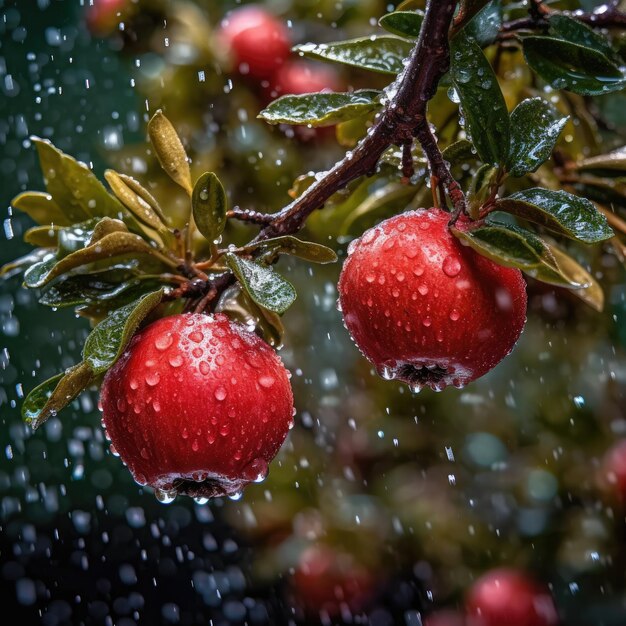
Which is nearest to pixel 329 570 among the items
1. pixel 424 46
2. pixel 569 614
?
pixel 569 614

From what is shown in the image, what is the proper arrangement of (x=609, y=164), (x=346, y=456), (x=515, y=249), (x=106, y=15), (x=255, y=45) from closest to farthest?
(x=515, y=249)
(x=609, y=164)
(x=255, y=45)
(x=106, y=15)
(x=346, y=456)

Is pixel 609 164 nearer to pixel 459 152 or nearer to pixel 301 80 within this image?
pixel 459 152

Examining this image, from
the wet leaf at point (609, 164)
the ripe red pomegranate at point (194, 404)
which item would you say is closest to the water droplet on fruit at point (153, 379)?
the ripe red pomegranate at point (194, 404)

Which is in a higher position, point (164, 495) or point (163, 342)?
point (163, 342)

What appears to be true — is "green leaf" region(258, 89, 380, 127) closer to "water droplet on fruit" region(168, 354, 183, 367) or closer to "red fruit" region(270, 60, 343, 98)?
"water droplet on fruit" region(168, 354, 183, 367)

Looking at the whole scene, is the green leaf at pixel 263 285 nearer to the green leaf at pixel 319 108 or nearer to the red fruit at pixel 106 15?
the green leaf at pixel 319 108

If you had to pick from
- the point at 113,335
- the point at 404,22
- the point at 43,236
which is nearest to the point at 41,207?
the point at 43,236

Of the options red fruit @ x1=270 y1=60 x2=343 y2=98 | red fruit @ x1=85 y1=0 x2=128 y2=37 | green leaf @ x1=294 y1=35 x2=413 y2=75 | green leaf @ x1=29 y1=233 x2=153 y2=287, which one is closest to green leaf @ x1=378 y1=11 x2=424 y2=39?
green leaf @ x1=294 y1=35 x2=413 y2=75
